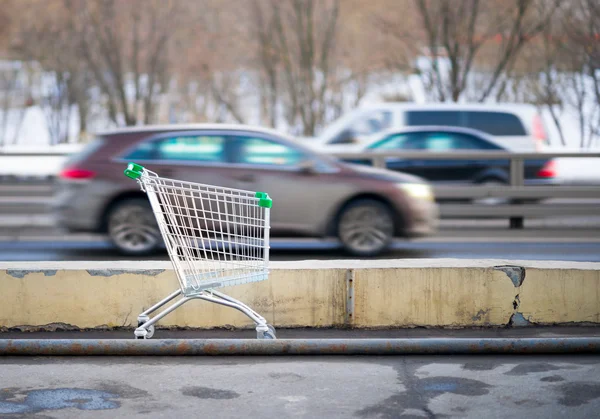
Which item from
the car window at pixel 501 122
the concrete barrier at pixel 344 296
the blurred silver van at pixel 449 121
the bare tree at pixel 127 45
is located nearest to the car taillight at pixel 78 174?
the concrete barrier at pixel 344 296

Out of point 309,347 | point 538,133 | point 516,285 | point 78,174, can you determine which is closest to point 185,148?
point 78,174

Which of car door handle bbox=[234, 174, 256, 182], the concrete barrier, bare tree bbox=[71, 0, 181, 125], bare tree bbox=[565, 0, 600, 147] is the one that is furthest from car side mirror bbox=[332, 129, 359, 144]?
the concrete barrier

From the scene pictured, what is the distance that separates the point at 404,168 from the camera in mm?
15141

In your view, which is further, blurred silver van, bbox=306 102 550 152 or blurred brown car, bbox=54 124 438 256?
blurred silver van, bbox=306 102 550 152

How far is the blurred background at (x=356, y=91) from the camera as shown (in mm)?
14398

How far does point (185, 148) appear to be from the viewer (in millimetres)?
11539

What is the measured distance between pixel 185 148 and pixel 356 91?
2144 centimetres

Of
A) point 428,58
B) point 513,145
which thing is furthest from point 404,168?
point 428,58

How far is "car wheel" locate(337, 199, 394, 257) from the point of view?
11555 mm

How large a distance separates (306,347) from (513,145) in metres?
12.2

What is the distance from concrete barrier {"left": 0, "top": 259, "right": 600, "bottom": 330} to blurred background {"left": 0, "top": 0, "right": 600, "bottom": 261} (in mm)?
5588

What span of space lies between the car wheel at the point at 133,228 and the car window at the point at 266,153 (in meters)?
1.29

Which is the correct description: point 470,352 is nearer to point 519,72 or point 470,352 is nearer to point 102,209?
point 102,209

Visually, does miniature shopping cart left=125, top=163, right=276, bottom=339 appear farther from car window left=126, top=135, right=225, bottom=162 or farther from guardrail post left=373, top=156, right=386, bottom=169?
guardrail post left=373, top=156, right=386, bottom=169
